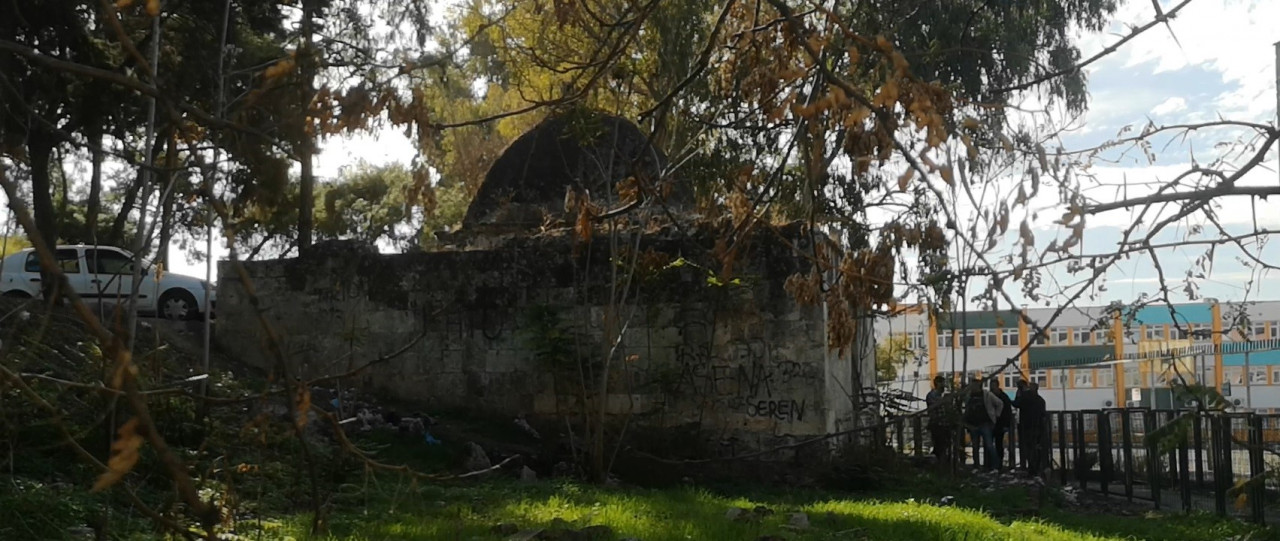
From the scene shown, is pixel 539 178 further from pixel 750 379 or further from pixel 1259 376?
pixel 1259 376

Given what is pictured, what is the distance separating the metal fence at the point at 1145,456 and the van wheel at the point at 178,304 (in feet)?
37.2

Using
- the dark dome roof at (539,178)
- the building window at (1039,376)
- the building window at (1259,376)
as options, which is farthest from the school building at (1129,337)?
the building window at (1259,376)

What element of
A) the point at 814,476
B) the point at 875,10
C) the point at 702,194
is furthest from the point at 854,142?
the point at 814,476

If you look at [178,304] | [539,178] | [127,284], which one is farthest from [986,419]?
[127,284]

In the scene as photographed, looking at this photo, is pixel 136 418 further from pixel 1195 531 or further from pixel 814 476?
pixel 814 476

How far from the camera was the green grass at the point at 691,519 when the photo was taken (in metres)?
8.28

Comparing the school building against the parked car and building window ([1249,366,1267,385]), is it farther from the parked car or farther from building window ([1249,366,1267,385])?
the parked car

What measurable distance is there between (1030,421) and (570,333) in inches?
259

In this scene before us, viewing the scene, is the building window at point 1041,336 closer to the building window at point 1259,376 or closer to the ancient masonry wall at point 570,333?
the ancient masonry wall at point 570,333

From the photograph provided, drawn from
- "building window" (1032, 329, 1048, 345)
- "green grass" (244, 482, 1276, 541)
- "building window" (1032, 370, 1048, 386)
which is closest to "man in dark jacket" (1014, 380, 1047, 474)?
"green grass" (244, 482, 1276, 541)

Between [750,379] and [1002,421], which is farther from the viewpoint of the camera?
[1002,421]

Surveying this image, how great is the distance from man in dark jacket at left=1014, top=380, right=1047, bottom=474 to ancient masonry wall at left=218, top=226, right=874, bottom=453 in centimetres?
260

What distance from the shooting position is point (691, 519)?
29.6 feet

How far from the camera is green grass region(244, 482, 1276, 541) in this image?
326 inches
